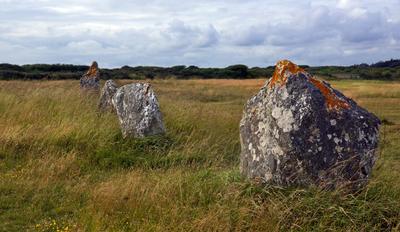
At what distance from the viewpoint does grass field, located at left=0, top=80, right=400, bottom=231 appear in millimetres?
5094

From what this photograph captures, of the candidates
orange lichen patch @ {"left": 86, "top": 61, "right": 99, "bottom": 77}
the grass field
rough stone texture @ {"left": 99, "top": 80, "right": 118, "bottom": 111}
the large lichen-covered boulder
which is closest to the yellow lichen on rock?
the large lichen-covered boulder

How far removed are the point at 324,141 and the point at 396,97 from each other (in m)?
28.9

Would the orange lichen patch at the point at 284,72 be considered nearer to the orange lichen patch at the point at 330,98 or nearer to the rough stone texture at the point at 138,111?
the orange lichen patch at the point at 330,98

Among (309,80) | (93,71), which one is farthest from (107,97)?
(309,80)

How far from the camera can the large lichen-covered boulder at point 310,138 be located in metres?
5.61

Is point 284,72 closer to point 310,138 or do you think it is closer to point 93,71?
point 310,138

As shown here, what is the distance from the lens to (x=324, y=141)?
5.66m

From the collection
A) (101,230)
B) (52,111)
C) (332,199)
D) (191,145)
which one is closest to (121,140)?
(191,145)

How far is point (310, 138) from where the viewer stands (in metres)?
5.67

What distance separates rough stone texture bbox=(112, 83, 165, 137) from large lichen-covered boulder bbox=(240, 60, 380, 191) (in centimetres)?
451

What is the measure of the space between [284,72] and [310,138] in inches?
36.5

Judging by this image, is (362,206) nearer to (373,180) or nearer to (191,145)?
(373,180)

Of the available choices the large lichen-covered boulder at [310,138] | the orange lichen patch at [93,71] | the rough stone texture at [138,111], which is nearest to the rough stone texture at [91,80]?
the orange lichen patch at [93,71]

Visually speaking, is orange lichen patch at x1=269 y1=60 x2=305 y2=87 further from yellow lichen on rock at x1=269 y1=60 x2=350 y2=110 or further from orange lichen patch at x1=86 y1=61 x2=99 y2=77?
orange lichen patch at x1=86 y1=61 x2=99 y2=77
